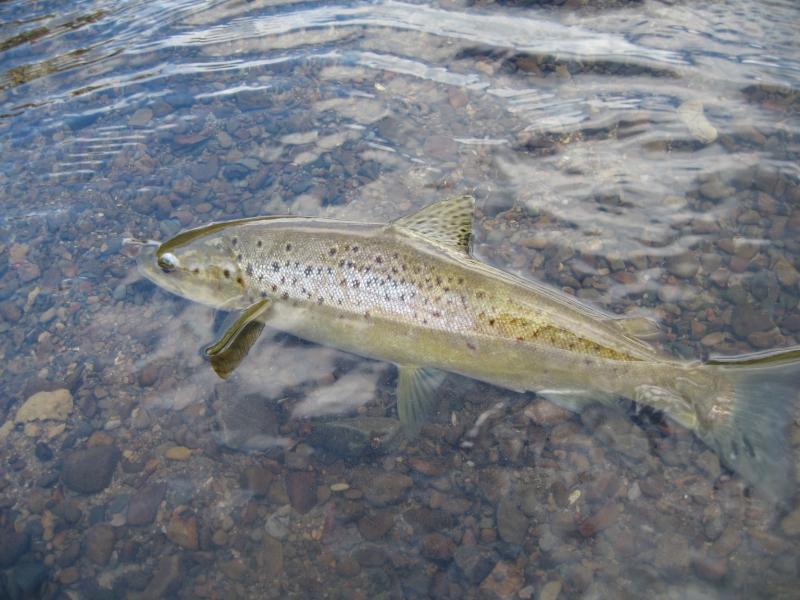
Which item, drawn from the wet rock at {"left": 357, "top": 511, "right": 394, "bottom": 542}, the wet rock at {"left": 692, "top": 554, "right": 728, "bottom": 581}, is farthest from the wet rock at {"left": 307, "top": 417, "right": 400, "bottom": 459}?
the wet rock at {"left": 692, "top": 554, "right": 728, "bottom": 581}

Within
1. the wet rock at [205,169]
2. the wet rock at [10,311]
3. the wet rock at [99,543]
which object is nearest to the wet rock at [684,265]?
the wet rock at [205,169]

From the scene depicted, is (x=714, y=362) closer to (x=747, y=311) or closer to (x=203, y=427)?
(x=747, y=311)

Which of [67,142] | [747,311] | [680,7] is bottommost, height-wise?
[747,311]

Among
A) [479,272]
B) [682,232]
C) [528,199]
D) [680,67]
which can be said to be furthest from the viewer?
[680,67]

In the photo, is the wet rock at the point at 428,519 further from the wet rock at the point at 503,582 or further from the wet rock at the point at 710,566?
the wet rock at the point at 710,566

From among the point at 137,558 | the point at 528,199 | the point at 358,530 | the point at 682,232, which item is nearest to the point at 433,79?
the point at 528,199

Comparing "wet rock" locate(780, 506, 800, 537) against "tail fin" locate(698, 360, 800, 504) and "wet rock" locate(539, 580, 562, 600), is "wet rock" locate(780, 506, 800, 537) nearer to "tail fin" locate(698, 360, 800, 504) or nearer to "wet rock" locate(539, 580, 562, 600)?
"tail fin" locate(698, 360, 800, 504)
